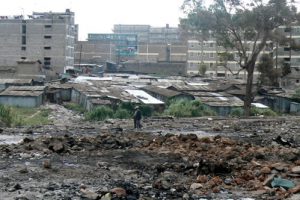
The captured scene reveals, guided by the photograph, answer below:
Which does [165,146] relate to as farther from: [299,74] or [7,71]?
[299,74]

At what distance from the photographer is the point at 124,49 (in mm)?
114125

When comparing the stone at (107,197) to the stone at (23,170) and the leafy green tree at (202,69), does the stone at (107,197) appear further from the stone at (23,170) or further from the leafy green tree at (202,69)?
the leafy green tree at (202,69)

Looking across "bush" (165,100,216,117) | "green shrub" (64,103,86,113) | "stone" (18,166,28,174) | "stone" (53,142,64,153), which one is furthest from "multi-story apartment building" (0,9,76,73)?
"stone" (18,166,28,174)

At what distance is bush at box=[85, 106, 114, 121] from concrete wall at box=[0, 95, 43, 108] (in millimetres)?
7296

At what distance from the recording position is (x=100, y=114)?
109ft

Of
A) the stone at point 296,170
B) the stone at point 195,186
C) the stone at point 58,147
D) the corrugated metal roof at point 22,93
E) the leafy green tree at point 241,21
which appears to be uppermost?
the leafy green tree at point 241,21

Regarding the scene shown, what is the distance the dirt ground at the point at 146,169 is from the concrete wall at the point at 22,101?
22.4m

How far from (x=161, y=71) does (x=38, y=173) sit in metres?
80.5

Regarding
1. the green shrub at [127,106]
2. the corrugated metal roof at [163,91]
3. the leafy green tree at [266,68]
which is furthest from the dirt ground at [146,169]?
the leafy green tree at [266,68]

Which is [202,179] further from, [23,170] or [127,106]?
[127,106]

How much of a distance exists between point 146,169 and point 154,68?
3181 inches

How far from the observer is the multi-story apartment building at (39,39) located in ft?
241

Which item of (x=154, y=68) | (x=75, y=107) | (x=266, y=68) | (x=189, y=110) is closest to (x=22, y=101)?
(x=75, y=107)

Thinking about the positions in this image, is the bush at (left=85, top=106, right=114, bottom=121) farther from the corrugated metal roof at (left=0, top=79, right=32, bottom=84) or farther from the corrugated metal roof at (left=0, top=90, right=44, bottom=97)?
the corrugated metal roof at (left=0, top=79, right=32, bottom=84)
